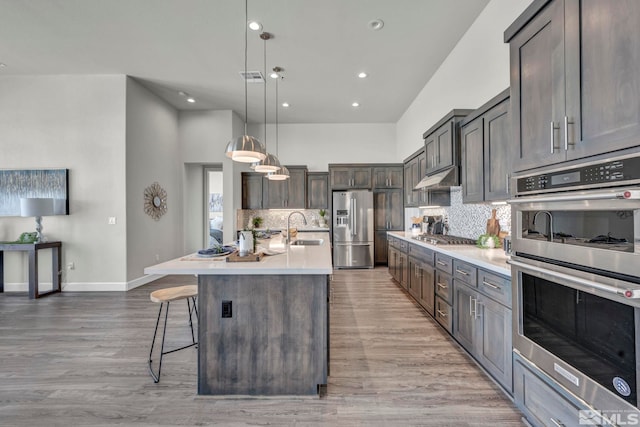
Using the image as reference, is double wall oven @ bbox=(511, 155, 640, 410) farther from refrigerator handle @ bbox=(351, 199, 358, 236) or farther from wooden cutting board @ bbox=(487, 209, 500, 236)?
refrigerator handle @ bbox=(351, 199, 358, 236)

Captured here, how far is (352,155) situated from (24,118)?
19.8ft

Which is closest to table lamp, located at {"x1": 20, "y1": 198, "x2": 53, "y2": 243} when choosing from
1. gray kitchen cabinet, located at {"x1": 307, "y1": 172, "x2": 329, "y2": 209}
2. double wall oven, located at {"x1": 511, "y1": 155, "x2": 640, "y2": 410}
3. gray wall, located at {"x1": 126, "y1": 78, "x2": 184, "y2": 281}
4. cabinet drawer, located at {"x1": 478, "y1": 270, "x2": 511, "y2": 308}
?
gray wall, located at {"x1": 126, "y1": 78, "x2": 184, "y2": 281}

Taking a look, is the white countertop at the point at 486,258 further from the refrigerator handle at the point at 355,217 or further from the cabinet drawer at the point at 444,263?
the refrigerator handle at the point at 355,217

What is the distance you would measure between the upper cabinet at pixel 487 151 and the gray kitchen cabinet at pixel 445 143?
0.32 feet

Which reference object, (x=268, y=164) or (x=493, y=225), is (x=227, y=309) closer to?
(x=268, y=164)

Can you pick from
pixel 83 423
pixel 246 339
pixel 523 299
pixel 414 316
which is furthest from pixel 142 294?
pixel 523 299

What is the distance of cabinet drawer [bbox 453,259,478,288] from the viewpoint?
2.29 m

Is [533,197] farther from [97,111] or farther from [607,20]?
[97,111]

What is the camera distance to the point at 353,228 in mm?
6262

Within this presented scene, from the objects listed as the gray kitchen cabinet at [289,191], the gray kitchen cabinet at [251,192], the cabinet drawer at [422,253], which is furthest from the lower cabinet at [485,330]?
the gray kitchen cabinet at [251,192]

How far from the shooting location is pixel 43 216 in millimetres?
4406

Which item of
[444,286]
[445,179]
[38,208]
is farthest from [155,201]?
[444,286]

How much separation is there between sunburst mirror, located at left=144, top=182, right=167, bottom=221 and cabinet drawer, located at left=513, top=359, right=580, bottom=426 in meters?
5.53

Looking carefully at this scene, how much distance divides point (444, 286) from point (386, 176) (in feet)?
13.2
